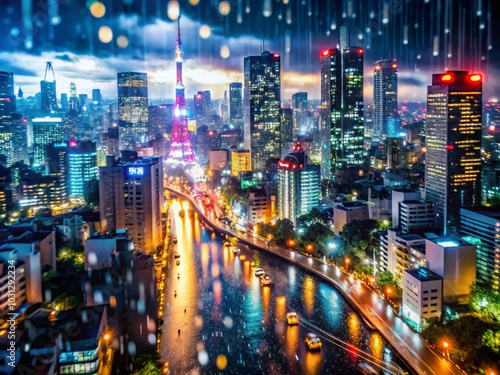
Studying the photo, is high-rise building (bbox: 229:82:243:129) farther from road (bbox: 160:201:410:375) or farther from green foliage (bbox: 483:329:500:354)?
green foliage (bbox: 483:329:500:354)

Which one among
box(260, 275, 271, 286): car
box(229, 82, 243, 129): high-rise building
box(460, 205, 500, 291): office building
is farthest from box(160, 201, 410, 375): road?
box(229, 82, 243, 129): high-rise building

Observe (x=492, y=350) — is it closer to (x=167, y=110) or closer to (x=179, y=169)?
(x=179, y=169)

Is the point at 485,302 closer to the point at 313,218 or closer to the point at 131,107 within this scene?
the point at 313,218

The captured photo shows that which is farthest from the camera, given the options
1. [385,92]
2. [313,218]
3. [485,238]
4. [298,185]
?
[385,92]

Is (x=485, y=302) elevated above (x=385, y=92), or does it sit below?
below

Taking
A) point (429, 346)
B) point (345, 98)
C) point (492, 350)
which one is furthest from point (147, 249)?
point (345, 98)

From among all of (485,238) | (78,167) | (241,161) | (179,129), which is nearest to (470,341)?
(485,238)
